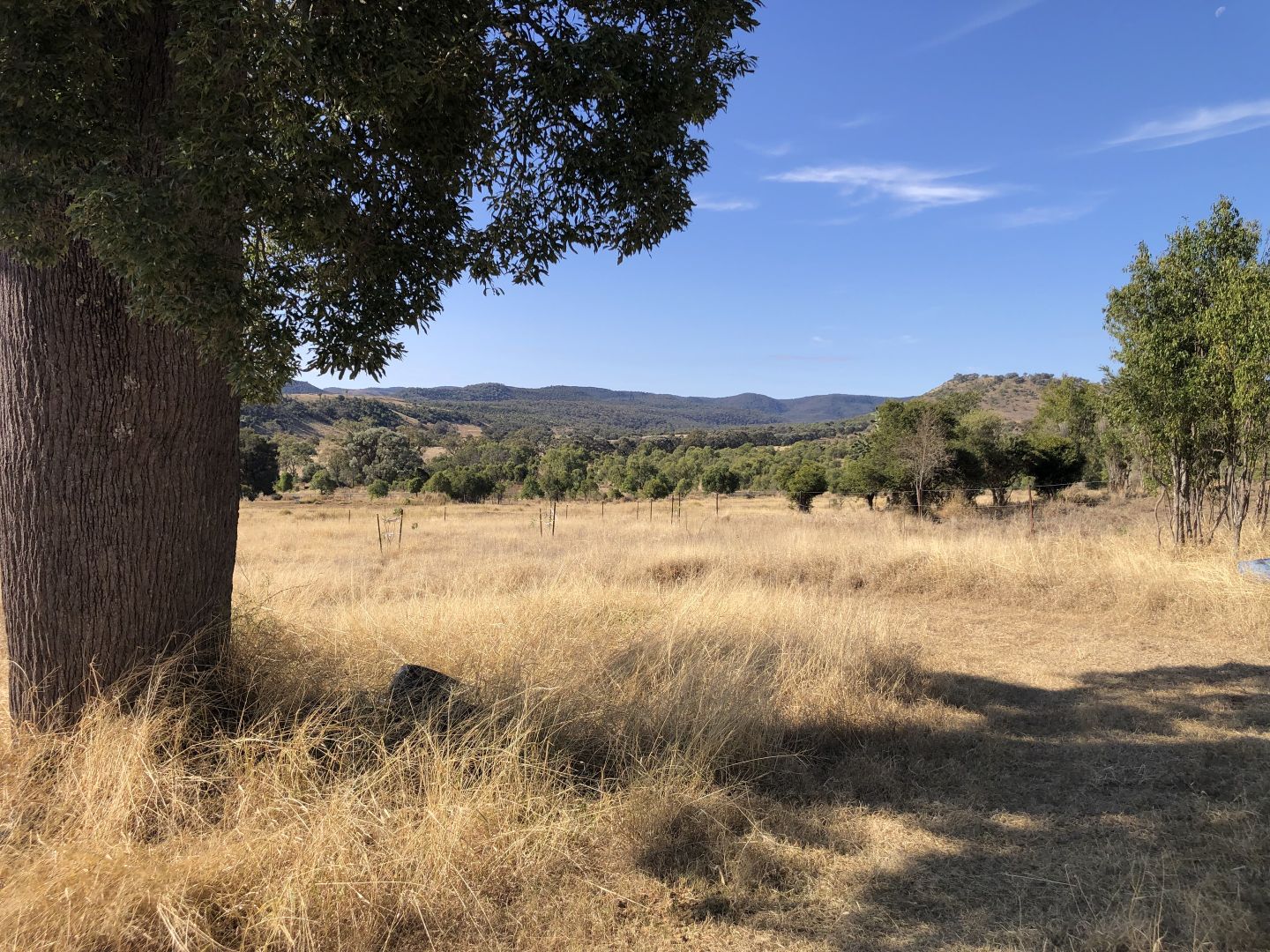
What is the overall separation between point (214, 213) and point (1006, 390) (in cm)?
12731

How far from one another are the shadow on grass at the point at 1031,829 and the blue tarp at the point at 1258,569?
3.80 metres

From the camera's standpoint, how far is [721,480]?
54.4 metres

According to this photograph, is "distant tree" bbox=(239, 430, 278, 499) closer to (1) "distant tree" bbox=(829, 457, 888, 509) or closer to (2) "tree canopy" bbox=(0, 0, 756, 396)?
(1) "distant tree" bbox=(829, 457, 888, 509)

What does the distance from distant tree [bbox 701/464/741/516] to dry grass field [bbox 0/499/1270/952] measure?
153 feet

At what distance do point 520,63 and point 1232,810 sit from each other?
223 inches

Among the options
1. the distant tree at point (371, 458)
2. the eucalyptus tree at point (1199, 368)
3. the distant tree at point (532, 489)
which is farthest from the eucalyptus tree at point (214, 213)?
the distant tree at point (371, 458)

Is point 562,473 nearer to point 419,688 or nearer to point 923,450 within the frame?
point 923,450

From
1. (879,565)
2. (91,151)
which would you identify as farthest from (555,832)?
(879,565)

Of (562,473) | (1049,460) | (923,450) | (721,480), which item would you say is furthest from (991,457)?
(562,473)

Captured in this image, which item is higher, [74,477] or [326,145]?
[326,145]

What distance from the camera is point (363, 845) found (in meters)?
2.96

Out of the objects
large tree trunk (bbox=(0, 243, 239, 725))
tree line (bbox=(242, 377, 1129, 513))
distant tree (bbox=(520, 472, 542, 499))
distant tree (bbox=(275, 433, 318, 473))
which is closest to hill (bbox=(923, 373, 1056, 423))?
tree line (bbox=(242, 377, 1129, 513))

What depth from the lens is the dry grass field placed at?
2758mm

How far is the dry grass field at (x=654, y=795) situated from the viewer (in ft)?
9.05
